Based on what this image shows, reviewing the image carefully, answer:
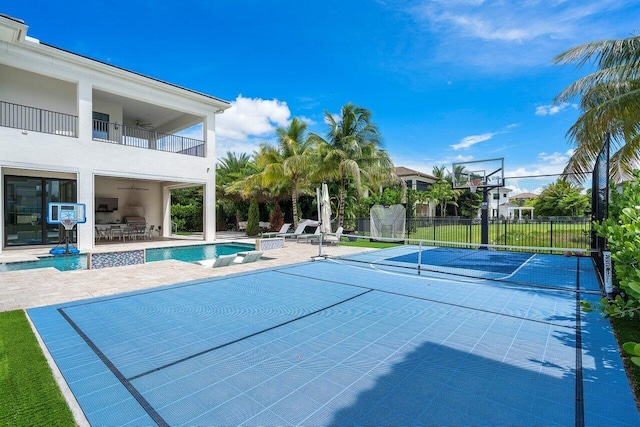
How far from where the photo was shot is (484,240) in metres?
16.4

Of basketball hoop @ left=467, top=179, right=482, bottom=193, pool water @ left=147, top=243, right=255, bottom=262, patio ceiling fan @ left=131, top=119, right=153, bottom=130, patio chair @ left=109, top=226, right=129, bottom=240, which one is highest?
patio ceiling fan @ left=131, top=119, right=153, bottom=130

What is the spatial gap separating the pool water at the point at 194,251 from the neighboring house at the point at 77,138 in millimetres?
2451

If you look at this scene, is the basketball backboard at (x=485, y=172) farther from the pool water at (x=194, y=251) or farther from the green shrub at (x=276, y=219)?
the green shrub at (x=276, y=219)

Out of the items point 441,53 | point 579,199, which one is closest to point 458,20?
point 441,53

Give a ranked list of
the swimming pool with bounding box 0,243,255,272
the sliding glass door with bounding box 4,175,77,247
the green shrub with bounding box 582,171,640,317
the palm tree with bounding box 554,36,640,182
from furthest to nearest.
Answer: the sliding glass door with bounding box 4,175,77,247, the swimming pool with bounding box 0,243,255,272, the palm tree with bounding box 554,36,640,182, the green shrub with bounding box 582,171,640,317

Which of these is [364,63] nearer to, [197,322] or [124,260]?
[124,260]

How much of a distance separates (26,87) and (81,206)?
7446 millimetres

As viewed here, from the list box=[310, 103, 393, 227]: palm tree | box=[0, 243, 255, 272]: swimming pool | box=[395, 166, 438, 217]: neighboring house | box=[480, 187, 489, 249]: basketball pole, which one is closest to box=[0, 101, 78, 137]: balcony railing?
box=[0, 243, 255, 272]: swimming pool

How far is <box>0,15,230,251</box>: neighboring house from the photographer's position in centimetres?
1429

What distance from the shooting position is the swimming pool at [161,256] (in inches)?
460

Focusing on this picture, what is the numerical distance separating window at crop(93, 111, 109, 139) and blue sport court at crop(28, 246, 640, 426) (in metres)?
14.9

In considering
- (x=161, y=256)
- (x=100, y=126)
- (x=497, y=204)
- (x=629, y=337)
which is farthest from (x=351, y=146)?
(x=629, y=337)

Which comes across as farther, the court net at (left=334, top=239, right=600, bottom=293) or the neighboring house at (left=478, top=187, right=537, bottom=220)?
the neighboring house at (left=478, top=187, right=537, bottom=220)

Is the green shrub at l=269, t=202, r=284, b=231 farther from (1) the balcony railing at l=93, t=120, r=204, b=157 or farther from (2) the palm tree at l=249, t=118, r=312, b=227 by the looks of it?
(1) the balcony railing at l=93, t=120, r=204, b=157
